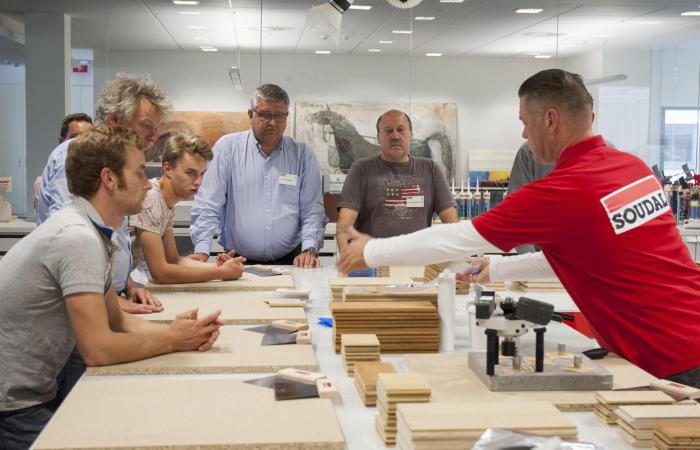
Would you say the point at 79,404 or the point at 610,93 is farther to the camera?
the point at 610,93

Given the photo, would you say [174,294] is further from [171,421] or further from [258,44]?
[258,44]

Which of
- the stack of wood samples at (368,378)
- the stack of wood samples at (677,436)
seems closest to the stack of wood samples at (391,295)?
the stack of wood samples at (368,378)

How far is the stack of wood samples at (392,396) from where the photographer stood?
1.56 m

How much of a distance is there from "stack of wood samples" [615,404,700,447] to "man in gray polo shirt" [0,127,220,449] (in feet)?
4.03

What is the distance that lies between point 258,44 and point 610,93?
3575 millimetres

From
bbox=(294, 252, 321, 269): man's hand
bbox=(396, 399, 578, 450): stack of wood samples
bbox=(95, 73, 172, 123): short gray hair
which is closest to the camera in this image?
bbox=(396, 399, 578, 450): stack of wood samples

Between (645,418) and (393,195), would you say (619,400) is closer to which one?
(645,418)

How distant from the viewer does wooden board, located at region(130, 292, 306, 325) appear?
8.76 feet

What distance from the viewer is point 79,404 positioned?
1.75 meters

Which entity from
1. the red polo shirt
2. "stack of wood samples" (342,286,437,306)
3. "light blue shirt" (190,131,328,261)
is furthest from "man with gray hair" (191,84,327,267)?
the red polo shirt

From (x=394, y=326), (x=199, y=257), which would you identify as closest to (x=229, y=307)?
(x=394, y=326)

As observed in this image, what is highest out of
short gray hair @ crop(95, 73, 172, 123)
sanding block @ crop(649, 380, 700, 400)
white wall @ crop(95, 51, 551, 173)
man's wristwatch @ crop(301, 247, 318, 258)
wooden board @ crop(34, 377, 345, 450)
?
white wall @ crop(95, 51, 551, 173)

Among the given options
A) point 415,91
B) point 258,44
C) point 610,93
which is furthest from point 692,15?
point 258,44

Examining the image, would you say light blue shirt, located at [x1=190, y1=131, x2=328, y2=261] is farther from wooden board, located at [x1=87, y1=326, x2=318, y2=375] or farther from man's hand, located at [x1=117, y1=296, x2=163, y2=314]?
wooden board, located at [x1=87, y1=326, x2=318, y2=375]
